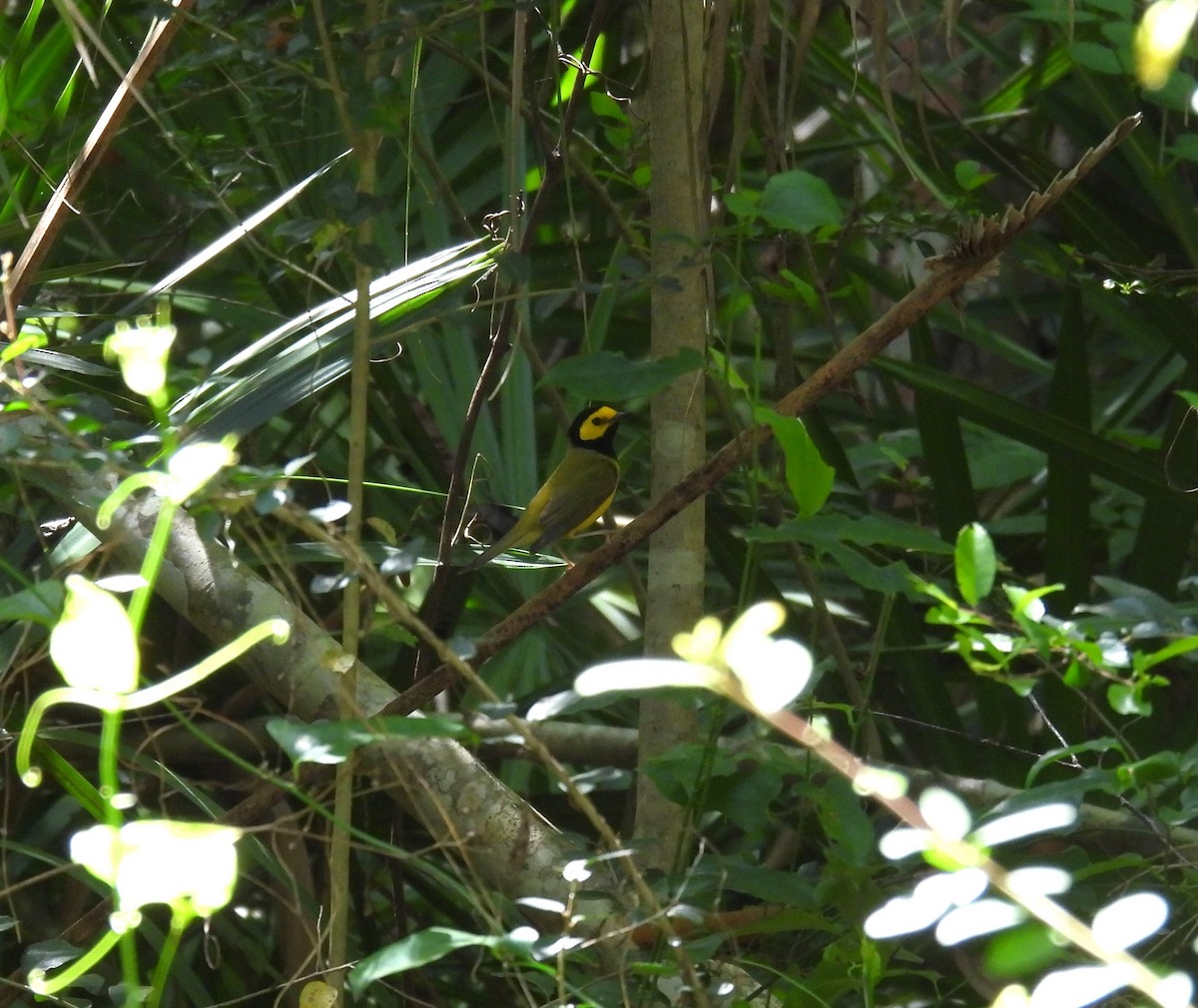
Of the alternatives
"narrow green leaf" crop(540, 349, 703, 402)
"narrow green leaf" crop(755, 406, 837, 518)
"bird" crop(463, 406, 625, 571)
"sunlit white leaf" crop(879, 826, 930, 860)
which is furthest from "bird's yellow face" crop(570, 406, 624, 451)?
"sunlit white leaf" crop(879, 826, 930, 860)

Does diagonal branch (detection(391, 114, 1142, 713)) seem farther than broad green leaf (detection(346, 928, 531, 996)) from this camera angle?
Yes

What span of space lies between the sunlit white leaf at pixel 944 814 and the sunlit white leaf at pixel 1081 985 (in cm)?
7

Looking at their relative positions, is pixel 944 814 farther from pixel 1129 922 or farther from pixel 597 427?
pixel 597 427

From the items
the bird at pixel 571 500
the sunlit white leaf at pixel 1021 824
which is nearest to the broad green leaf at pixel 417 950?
the sunlit white leaf at pixel 1021 824

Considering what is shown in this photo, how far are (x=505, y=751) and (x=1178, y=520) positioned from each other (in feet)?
3.74

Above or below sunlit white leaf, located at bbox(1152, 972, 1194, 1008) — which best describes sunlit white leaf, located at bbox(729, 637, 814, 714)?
above

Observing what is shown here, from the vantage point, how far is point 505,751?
200 cm

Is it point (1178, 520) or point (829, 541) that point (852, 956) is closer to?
point (829, 541)

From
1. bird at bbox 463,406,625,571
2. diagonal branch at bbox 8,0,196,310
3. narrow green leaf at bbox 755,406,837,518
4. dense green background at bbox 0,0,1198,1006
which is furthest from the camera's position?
bird at bbox 463,406,625,571

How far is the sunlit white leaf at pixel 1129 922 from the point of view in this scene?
0.56 m

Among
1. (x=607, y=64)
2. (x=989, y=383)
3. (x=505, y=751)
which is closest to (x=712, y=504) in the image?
(x=505, y=751)

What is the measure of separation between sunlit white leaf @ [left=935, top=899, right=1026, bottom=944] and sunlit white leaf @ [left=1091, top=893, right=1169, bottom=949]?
4 centimetres

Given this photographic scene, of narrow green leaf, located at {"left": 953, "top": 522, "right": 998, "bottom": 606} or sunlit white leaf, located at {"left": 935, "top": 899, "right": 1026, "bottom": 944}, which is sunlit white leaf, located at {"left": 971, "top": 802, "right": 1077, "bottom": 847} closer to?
sunlit white leaf, located at {"left": 935, "top": 899, "right": 1026, "bottom": 944}

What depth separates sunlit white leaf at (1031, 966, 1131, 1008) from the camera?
0.55m
